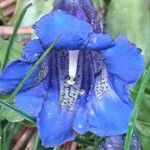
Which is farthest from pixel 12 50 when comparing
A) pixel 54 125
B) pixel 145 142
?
pixel 145 142

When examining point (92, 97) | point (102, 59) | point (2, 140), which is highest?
point (102, 59)

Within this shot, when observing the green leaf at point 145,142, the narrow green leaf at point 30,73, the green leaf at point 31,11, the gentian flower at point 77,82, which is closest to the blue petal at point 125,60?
the gentian flower at point 77,82

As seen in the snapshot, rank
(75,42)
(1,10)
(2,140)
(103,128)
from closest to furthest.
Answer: (75,42) < (103,128) < (2,140) < (1,10)

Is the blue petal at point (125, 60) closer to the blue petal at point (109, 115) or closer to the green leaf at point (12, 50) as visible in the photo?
the blue petal at point (109, 115)

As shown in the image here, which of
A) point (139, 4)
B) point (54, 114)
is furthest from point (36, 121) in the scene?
point (139, 4)

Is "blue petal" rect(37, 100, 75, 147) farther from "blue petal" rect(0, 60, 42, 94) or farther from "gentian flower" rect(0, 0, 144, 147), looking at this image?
"blue petal" rect(0, 60, 42, 94)

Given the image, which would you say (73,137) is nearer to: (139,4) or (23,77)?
(23,77)
